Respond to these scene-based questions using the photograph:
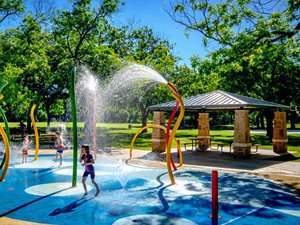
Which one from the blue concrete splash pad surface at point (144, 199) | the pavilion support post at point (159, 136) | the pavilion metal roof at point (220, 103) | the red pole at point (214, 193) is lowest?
the blue concrete splash pad surface at point (144, 199)

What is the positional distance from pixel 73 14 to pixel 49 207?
73.4 ft

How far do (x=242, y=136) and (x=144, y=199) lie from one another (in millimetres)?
10459

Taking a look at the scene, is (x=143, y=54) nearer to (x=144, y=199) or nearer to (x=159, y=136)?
(x=159, y=136)

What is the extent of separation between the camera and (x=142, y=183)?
12.2m

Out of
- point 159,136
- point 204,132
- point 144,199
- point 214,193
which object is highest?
point 204,132

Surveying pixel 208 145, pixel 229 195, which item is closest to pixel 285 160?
pixel 208 145

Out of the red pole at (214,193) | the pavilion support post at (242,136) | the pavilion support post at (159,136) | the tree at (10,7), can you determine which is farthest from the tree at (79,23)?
the red pole at (214,193)

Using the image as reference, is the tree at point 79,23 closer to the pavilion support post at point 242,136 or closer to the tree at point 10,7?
the tree at point 10,7

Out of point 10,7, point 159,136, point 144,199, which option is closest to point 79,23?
point 10,7

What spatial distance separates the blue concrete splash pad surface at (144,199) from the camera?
8039 millimetres

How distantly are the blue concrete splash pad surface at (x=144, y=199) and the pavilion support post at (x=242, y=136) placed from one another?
4.79 metres

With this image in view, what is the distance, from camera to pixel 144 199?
9812mm

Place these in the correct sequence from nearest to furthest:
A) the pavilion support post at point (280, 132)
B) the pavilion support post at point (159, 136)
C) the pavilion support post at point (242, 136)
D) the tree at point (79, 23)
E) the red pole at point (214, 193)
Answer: the red pole at point (214, 193) → the pavilion support post at point (242, 136) → the pavilion support post at point (280, 132) → the pavilion support post at point (159, 136) → the tree at point (79, 23)

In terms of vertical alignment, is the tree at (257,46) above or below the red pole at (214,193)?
above
